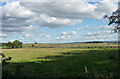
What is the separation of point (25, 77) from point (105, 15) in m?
17.6

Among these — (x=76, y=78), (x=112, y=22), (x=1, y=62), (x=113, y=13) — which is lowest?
(x=76, y=78)

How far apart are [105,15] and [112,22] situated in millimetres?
1704

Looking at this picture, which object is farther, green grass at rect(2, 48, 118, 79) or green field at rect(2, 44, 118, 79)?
green grass at rect(2, 48, 118, 79)

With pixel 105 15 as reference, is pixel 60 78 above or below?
below

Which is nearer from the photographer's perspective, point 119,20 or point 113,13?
point 119,20

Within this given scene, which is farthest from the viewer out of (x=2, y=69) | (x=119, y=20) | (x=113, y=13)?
(x=113, y=13)

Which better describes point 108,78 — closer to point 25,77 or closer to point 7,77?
point 25,77

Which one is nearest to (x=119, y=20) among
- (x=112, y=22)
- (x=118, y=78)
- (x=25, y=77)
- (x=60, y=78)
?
(x=112, y=22)

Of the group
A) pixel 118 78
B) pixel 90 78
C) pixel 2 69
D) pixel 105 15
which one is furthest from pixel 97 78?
pixel 105 15

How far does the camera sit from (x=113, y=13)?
833 inches

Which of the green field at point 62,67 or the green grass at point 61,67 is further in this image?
the green grass at point 61,67

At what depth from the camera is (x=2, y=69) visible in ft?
37.9

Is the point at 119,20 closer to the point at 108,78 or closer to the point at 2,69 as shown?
the point at 108,78

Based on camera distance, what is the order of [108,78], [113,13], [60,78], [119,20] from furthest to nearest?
1. [113,13]
2. [119,20]
3. [60,78]
4. [108,78]
